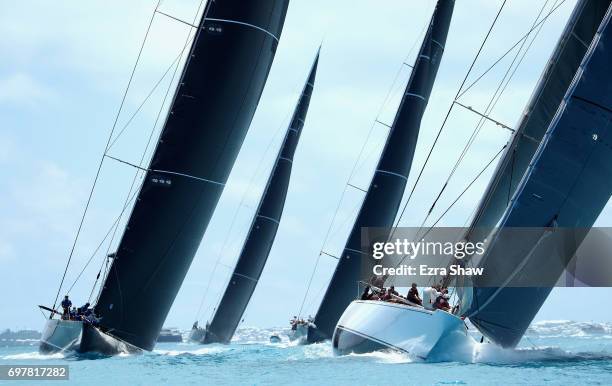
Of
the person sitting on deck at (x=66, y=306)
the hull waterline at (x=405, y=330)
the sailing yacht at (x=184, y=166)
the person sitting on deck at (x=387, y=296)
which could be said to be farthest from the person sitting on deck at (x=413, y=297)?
the person sitting on deck at (x=66, y=306)

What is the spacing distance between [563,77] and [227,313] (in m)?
24.9

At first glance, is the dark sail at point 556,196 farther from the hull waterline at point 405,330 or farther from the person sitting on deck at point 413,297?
the hull waterline at point 405,330

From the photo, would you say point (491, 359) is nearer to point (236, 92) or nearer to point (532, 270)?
point (532, 270)

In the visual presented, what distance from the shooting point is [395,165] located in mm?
29891

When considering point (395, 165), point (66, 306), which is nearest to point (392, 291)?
point (66, 306)

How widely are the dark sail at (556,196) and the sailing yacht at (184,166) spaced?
7166mm

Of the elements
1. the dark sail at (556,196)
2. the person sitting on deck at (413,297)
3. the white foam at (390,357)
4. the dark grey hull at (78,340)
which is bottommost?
the dark grey hull at (78,340)

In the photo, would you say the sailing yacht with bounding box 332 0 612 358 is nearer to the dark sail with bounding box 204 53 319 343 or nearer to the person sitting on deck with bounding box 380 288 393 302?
the person sitting on deck with bounding box 380 288 393 302

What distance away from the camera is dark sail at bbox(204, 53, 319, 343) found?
37375 mm

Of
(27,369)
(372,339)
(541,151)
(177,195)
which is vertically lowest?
(27,369)

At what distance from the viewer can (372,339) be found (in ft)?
54.9

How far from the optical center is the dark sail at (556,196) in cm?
1641

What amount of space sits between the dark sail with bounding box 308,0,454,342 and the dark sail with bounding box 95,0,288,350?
32.6 ft


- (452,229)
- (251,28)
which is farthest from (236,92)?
(452,229)
